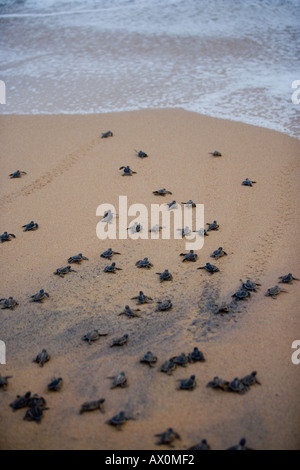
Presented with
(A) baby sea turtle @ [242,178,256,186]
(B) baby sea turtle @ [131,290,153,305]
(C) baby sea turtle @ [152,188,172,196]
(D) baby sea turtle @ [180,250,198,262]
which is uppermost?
(A) baby sea turtle @ [242,178,256,186]

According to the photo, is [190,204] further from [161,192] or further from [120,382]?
[120,382]

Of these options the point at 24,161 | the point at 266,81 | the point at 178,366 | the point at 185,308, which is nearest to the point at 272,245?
the point at 185,308

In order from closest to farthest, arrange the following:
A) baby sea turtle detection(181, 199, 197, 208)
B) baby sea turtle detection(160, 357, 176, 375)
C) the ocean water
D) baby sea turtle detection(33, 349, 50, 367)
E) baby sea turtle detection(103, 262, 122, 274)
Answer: baby sea turtle detection(160, 357, 176, 375) < baby sea turtle detection(33, 349, 50, 367) < baby sea turtle detection(103, 262, 122, 274) < baby sea turtle detection(181, 199, 197, 208) < the ocean water

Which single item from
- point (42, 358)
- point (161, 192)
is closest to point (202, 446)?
point (42, 358)

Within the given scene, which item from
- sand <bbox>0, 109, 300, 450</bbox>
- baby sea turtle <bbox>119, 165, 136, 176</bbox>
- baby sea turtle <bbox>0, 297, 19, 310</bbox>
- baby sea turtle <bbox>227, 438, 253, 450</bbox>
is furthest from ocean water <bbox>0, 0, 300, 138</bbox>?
baby sea turtle <bbox>227, 438, 253, 450</bbox>

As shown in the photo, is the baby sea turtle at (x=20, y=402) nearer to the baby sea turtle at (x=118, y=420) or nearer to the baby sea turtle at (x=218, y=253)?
the baby sea turtle at (x=118, y=420)

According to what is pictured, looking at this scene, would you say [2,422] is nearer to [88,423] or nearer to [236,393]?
[88,423]

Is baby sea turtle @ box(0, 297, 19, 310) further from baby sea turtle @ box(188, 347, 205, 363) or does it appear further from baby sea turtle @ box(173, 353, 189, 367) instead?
baby sea turtle @ box(188, 347, 205, 363)

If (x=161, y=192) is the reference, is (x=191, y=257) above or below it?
below
